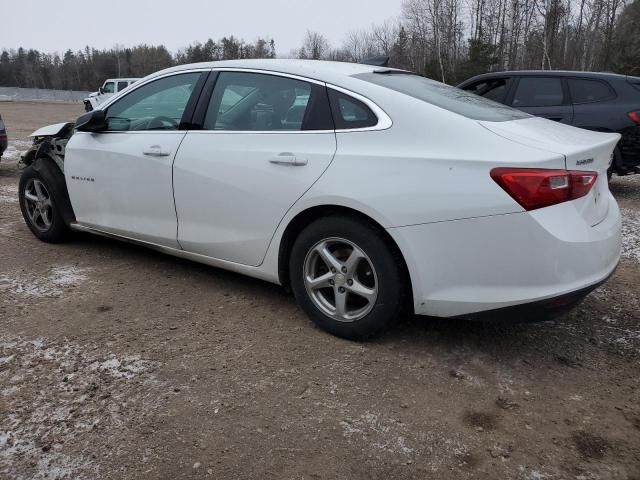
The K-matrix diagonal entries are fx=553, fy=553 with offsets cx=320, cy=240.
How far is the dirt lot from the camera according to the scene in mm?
2215

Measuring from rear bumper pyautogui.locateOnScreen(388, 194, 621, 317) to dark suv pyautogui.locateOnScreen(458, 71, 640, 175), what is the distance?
5038 millimetres

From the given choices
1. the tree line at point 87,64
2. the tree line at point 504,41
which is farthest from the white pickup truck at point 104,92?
the tree line at point 87,64

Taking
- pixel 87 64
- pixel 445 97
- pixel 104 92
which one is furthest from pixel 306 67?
pixel 87 64

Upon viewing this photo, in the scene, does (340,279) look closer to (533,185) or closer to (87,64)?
(533,185)

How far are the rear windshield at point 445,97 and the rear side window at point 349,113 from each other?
224 mm

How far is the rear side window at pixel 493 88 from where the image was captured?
7844mm

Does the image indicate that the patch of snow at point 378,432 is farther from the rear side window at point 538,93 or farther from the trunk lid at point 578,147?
the rear side window at point 538,93

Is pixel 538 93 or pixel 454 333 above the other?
pixel 538 93

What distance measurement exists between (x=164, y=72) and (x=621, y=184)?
23.9 ft

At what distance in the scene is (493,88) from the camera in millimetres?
8008

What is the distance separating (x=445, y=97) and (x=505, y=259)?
1.17 m

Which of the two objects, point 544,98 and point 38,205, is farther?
point 544,98

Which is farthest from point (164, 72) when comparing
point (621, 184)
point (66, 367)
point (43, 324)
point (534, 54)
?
point (534, 54)

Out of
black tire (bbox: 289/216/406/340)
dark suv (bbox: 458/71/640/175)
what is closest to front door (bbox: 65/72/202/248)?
Answer: black tire (bbox: 289/216/406/340)
